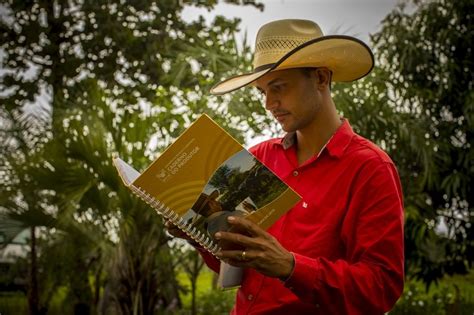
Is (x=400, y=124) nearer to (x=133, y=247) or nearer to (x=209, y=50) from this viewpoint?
(x=209, y=50)

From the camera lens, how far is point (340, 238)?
126 centimetres

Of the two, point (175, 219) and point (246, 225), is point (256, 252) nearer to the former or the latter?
point (246, 225)

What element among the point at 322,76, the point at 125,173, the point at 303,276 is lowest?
the point at 303,276

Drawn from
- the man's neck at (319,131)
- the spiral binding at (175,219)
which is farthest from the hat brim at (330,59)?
the spiral binding at (175,219)

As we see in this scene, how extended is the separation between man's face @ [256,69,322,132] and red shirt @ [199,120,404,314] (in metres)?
0.08

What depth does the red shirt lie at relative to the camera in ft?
3.78

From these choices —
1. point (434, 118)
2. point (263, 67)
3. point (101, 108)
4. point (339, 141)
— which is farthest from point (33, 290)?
point (339, 141)

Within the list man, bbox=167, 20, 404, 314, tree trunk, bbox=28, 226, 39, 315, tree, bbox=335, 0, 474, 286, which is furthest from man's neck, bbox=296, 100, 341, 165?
tree trunk, bbox=28, 226, 39, 315

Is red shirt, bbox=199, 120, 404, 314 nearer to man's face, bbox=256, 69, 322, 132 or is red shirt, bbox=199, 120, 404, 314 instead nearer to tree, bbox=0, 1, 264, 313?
man's face, bbox=256, 69, 322, 132

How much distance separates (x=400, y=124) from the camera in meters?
4.16

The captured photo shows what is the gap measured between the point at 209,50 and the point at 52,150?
1.31 meters

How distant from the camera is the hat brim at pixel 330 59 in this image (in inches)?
51.9

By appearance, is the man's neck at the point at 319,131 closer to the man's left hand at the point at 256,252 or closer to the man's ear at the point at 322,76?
the man's ear at the point at 322,76

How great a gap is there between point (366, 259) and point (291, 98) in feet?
1.24
